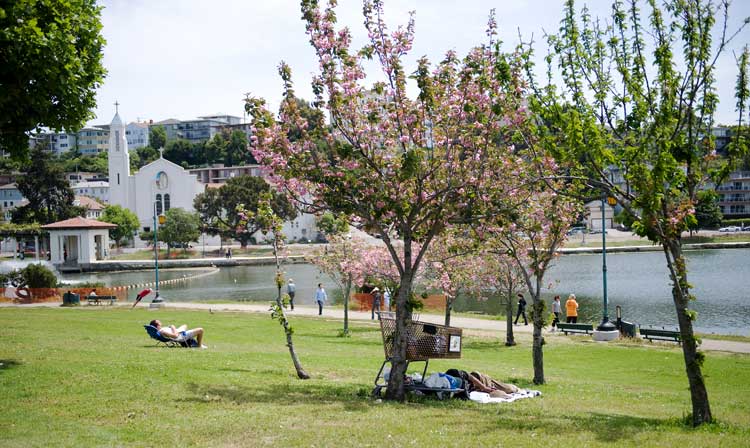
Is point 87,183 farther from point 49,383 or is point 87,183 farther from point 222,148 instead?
point 49,383

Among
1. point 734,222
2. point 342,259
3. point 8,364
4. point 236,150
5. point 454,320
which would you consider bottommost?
point 454,320

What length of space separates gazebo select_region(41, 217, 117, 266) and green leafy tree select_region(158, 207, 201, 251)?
1192 cm

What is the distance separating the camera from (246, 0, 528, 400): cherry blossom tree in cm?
1219

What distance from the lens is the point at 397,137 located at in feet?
41.4

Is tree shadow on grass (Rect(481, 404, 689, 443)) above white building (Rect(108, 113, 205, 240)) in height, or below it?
below

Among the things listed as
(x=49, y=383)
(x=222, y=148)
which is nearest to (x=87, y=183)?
(x=222, y=148)

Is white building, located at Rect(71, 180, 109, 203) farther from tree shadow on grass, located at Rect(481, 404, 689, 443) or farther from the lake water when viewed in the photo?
tree shadow on grass, located at Rect(481, 404, 689, 443)

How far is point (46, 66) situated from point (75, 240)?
83.8 metres

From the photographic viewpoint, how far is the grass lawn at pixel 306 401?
29.5ft

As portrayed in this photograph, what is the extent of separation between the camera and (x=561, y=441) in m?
8.91

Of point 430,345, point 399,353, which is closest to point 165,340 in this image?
point 399,353

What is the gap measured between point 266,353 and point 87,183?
155 meters

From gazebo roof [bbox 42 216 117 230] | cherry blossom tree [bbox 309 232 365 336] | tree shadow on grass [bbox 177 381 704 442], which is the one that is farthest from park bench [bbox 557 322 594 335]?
gazebo roof [bbox 42 216 117 230]

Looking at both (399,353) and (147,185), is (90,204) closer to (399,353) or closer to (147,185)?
(147,185)
